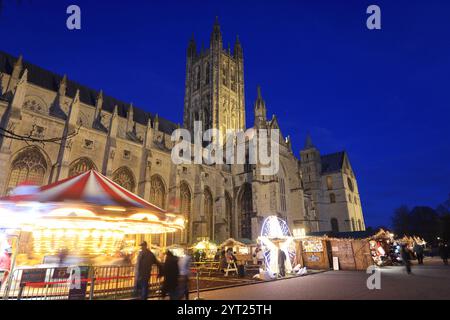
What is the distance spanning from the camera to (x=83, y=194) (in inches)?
270

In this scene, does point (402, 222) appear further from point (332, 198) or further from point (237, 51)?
point (237, 51)

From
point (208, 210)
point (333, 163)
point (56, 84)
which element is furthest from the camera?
point (333, 163)

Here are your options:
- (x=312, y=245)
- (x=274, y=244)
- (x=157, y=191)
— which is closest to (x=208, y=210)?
(x=157, y=191)

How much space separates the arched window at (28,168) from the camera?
60.9 ft

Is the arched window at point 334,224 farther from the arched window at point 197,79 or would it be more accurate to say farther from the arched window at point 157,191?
the arched window at point 197,79

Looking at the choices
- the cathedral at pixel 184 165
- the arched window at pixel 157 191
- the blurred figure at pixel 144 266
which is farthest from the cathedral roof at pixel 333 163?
the blurred figure at pixel 144 266

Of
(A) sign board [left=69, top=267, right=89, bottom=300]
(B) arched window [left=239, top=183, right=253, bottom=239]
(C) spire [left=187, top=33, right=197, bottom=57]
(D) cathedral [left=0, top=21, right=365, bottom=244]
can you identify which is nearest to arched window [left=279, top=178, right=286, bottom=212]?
(D) cathedral [left=0, top=21, right=365, bottom=244]

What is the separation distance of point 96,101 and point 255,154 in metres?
20.5

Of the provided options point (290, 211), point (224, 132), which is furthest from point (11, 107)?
point (290, 211)

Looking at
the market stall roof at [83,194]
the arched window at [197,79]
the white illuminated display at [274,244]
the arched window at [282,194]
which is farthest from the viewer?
the arched window at [197,79]

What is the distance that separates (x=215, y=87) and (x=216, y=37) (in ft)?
37.7

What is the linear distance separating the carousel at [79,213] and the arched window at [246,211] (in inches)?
1009

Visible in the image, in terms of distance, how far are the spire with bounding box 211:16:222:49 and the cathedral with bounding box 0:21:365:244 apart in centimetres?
19

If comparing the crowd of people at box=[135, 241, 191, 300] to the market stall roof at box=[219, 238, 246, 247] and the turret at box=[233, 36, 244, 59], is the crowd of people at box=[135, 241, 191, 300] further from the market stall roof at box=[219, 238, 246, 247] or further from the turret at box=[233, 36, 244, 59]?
the turret at box=[233, 36, 244, 59]
